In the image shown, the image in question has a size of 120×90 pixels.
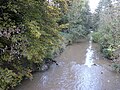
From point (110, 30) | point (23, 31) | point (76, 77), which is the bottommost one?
point (76, 77)

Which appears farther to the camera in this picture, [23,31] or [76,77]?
[76,77]

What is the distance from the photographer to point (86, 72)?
16.3 m

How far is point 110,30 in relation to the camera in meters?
19.8

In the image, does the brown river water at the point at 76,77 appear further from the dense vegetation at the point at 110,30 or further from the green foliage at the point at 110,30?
the green foliage at the point at 110,30

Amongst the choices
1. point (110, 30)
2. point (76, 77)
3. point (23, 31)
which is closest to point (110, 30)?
point (110, 30)

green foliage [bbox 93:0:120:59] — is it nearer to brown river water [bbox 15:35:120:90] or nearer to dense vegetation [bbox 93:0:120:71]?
dense vegetation [bbox 93:0:120:71]

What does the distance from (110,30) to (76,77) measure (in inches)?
273

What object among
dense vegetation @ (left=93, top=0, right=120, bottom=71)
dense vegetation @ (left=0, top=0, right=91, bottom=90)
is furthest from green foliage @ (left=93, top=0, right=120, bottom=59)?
dense vegetation @ (left=0, top=0, right=91, bottom=90)

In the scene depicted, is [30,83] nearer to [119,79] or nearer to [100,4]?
[119,79]

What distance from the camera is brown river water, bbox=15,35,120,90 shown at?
13.0m

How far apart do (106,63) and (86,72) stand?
3611mm

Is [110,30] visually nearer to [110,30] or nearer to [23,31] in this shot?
[110,30]

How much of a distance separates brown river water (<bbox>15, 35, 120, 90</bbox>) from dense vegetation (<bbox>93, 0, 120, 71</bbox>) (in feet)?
3.88

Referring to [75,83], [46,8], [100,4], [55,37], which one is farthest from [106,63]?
[100,4]
